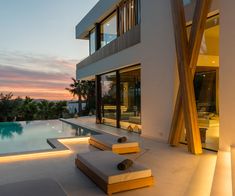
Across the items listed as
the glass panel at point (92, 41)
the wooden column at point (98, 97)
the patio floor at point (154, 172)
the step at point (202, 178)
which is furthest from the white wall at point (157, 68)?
the glass panel at point (92, 41)

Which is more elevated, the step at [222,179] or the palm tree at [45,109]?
the palm tree at [45,109]

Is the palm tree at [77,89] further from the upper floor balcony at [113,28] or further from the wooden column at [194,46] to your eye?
the wooden column at [194,46]

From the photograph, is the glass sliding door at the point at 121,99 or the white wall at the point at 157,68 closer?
the white wall at the point at 157,68

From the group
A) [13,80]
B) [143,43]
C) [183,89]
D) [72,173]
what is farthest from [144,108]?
[13,80]

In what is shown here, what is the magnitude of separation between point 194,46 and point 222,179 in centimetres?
325

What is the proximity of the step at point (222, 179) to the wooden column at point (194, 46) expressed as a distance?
1624mm

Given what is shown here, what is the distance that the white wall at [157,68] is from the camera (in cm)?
716

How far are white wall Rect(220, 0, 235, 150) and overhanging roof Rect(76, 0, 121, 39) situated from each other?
642cm

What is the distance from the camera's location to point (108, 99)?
1202 cm

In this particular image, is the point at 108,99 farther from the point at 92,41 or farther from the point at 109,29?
the point at 92,41

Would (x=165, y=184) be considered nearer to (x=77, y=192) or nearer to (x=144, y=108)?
(x=77, y=192)

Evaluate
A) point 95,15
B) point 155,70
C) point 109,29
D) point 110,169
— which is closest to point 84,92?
point 95,15

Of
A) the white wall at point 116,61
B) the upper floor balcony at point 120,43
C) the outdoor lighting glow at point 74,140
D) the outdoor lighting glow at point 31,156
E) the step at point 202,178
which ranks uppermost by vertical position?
the upper floor balcony at point 120,43

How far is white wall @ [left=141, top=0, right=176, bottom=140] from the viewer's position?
7160 mm
